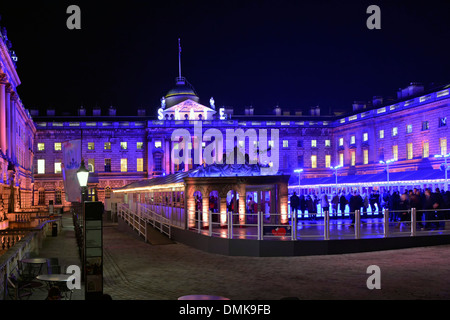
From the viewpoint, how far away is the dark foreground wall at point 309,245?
64.3 feet

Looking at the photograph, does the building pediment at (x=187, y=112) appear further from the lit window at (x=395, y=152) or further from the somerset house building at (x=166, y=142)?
the lit window at (x=395, y=152)

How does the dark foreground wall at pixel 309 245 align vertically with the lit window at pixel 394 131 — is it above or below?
below

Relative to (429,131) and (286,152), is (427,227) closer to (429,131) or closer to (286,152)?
(429,131)

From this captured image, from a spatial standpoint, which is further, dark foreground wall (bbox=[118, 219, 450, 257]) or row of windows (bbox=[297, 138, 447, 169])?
row of windows (bbox=[297, 138, 447, 169])

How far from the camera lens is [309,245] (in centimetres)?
1959

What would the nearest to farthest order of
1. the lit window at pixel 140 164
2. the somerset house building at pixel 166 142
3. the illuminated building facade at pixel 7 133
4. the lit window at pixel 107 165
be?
1. the illuminated building facade at pixel 7 133
2. the somerset house building at pixel 166 142
3. the lit window at pixel 107 165
4. the lit window at pixel 140 164

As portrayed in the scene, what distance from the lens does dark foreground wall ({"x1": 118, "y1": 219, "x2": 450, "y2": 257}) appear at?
771 inches

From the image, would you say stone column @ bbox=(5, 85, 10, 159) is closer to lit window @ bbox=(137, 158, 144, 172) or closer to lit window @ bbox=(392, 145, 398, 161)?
lit window @ bbox=(137, 158, 144, 172)

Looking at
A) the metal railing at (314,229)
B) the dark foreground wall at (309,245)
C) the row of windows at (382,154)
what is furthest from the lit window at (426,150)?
the dark foreground wall at (309,245)

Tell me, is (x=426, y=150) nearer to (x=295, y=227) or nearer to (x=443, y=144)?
(x=443, y=144)

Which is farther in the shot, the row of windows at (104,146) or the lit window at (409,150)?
the row of windows at (104,146)

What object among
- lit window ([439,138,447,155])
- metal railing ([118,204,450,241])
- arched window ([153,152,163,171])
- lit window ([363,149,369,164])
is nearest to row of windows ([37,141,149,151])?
arched window ([153,152,163,171])
